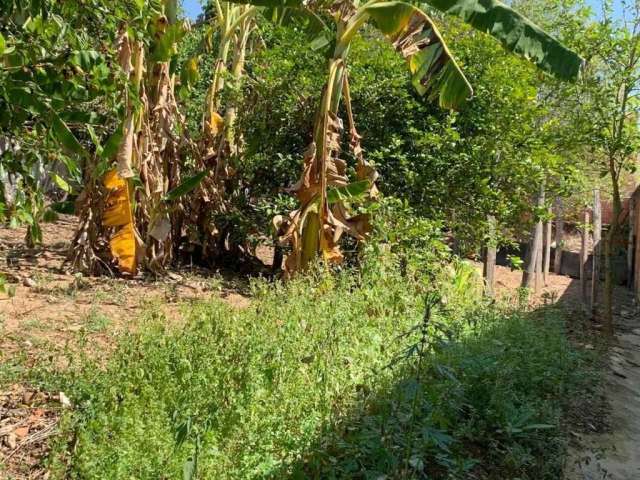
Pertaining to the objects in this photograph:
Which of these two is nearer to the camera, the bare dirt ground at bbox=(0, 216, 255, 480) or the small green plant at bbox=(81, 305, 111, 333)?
the bare dirt ground at bbox=(0, 216, 255, 480)

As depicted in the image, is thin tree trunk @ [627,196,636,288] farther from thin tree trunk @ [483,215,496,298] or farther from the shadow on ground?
the shadow on ground

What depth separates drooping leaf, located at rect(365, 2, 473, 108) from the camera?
260 inches

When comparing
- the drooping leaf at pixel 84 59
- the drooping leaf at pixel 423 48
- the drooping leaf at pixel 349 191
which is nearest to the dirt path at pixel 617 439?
the drooping leaf at pixel 349 191

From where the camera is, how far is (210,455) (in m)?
3.04

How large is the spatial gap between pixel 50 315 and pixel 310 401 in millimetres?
2939

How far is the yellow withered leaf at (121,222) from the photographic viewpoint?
7.09 m

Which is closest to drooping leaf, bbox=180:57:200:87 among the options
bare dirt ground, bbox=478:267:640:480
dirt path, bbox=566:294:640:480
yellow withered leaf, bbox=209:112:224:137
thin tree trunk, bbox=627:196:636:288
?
yellow withered leaf, bbox=209:112:224:137

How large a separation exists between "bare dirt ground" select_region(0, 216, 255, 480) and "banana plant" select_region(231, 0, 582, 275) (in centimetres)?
123

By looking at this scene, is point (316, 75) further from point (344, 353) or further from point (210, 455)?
point (210, 455)

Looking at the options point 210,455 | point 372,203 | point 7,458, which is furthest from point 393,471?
point 372,203

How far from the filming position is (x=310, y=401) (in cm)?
367

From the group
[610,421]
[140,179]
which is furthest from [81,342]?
[610,421]

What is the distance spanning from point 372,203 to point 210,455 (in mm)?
5118

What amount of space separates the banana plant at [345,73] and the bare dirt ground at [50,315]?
48.6 inches
